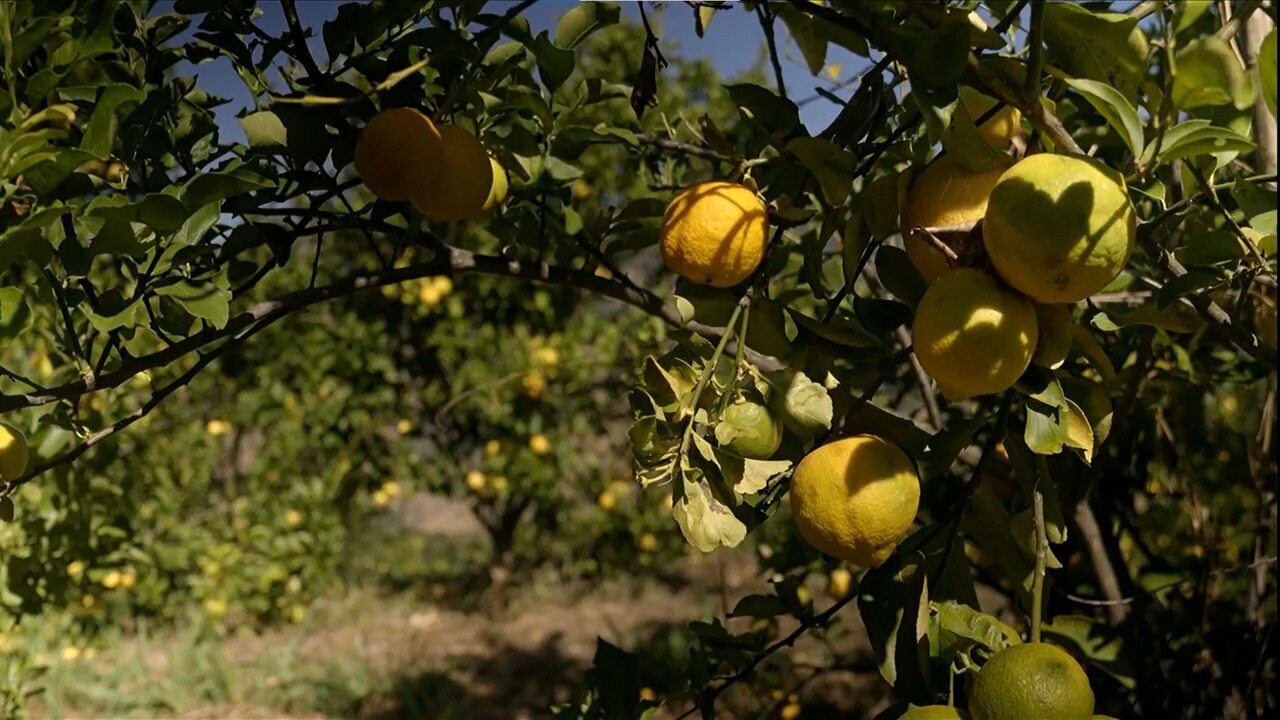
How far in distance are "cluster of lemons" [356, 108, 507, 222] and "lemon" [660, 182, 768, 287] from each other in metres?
0.19

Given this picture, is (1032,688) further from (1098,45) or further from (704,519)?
(1098,45)

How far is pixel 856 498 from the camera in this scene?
21.7 inches

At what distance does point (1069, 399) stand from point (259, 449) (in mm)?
3381

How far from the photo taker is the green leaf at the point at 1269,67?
15.8 inches

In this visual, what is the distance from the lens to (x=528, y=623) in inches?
128

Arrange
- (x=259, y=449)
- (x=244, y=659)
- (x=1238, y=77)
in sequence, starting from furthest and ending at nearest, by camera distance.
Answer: (x=259, y=449), (x=244, y=659), (x=1238, y=77)

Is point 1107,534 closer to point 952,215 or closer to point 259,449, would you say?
point 952,215

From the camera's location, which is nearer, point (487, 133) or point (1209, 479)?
point (487, 133)

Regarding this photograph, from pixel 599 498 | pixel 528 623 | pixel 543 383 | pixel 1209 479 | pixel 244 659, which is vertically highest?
pixel 543 383

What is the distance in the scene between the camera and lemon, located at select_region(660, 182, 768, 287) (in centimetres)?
62

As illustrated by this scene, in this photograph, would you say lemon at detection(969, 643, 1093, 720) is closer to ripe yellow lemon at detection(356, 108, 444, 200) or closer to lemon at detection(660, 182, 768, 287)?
lemon at detection(660, 182, 768, 287)

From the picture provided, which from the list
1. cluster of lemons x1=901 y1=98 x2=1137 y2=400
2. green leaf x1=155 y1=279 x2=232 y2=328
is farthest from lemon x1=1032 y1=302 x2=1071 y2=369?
green leaf x1=155 y1=279 x2=232 y2=328

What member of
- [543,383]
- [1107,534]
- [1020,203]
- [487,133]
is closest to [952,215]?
[1020,203]

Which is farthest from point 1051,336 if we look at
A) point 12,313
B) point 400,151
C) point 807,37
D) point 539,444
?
point 539,444
